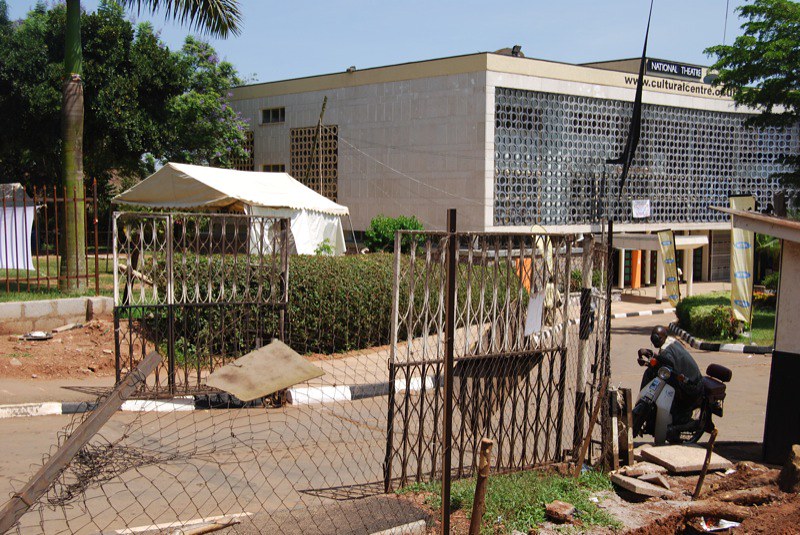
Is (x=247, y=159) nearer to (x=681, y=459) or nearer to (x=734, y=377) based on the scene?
(x=734, y=377)

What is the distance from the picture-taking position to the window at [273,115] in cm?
3022

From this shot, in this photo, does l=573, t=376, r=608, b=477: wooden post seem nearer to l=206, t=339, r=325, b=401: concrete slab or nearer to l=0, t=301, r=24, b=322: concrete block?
l=206, t=339, r=325, b=401: concrete slab

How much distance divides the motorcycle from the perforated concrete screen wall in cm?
1657

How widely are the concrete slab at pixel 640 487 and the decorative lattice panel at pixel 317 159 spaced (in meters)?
22.7

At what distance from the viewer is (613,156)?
87.2 feet

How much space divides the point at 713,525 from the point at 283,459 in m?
3.54

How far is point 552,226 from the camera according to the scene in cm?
2473

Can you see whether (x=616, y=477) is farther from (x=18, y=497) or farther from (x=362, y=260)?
(x=362, y=260)

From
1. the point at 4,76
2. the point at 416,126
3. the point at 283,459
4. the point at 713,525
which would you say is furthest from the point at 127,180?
the point at 713,525

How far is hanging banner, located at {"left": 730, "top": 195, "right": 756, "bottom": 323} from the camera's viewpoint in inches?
595

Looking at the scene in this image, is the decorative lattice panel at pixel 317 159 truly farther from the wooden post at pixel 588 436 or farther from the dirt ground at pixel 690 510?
the dirt ground at pixel 690 510

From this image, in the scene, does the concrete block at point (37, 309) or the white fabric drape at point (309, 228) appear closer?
the concrete block at point (37, 309)

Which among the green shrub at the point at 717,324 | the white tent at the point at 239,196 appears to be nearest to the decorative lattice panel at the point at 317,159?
the white tent at the point at 239,196

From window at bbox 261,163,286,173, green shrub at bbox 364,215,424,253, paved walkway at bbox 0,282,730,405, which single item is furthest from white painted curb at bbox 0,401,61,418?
window at bbox 261,163,286,173
